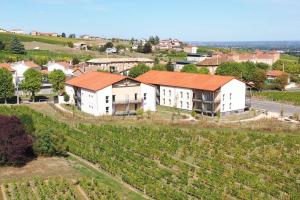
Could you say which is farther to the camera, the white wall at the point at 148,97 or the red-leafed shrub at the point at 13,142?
the white wall at the point at 148,97

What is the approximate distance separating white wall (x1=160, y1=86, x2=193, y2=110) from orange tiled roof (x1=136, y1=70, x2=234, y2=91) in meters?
0.59

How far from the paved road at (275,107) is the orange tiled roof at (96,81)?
18.2 metres

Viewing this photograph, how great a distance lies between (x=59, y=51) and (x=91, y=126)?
92.7 meters

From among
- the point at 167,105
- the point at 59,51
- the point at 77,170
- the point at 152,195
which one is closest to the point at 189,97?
the point at 167,105

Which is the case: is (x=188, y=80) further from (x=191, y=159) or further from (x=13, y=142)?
(x=13, y=142)

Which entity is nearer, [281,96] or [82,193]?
[82,193]

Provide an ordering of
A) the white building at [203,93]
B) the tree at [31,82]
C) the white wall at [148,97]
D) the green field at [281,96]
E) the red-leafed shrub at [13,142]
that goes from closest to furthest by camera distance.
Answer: the red-leafed shrub at [13,142]
the white building at [203,93]
the white wall at [148,97]
the tree at [31,82]
the green field at [281,96]

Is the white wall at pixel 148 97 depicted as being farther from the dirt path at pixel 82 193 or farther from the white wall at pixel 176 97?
Result: the dirt path at pixel 82 193

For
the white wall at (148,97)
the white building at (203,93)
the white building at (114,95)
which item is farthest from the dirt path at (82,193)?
the white building at (203,93)

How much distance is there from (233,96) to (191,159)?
64.1 feet

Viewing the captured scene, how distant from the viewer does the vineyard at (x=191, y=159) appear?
2475 centimetres

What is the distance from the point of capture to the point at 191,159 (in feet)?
101

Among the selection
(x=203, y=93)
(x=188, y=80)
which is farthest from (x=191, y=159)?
(x=188, y=80)

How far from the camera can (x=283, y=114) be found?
1913 inches
